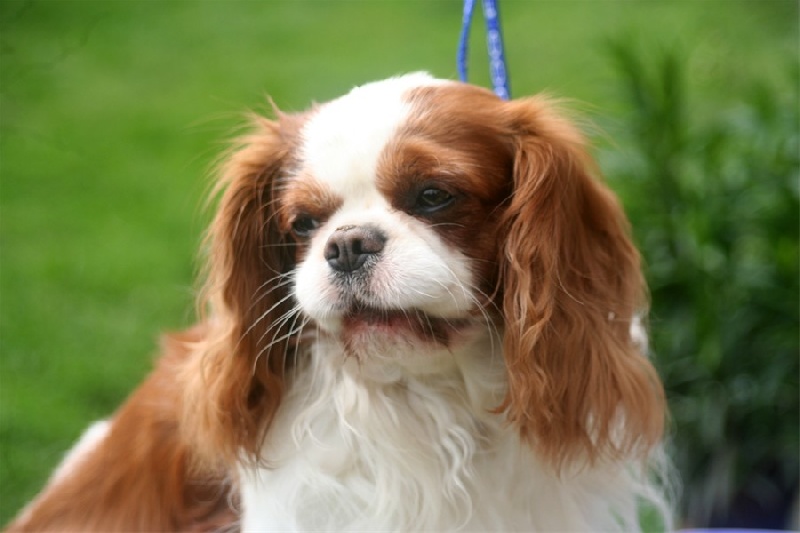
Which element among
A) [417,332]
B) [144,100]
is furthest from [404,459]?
[144,100]

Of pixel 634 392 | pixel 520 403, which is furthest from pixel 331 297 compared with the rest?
pixel 634 392

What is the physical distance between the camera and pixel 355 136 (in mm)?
2100

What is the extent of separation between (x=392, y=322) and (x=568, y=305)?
384 millimetres

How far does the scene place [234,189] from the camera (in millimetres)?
2402

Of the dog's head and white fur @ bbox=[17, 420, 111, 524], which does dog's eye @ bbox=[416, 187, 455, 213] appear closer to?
the dog's head

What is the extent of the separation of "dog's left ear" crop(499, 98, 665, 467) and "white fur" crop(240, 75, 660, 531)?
0.09 metres

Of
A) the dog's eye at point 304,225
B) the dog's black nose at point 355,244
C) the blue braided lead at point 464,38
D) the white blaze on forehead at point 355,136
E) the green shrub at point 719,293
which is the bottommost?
the green shrub at point 719,293

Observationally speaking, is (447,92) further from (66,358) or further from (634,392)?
(66,358)

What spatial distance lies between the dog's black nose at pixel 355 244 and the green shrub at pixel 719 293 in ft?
6.34

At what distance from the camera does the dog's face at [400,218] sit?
204cm

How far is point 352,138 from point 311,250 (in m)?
0.24

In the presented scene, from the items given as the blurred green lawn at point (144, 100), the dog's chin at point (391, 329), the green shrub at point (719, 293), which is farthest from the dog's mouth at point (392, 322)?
the blurred green lawn at point (144, 100)

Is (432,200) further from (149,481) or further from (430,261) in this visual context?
(149,481)

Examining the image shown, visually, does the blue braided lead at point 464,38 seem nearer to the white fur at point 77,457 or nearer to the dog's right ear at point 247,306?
the dog's right ear at point 247,306
